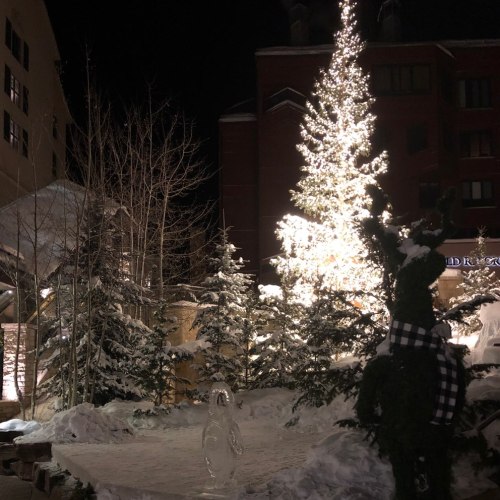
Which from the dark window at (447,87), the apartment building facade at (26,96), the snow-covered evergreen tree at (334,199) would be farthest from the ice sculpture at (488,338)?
the dark window at (447,87)

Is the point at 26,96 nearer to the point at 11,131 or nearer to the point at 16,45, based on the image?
the point at 16,45

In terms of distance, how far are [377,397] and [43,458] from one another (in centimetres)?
703

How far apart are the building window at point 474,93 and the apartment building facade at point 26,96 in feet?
73.6

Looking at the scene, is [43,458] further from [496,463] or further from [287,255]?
[287,255]

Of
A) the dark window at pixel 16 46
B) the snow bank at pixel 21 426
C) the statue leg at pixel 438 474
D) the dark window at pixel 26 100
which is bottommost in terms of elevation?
the snow bank at pixel 21 426

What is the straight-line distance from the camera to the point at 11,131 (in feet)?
103

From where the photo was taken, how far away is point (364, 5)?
144ft

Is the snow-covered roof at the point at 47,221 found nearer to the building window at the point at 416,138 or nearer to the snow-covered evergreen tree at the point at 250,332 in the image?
the snow-covered evergreen tree at the point at 250,332

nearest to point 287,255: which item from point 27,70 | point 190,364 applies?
point 190,364

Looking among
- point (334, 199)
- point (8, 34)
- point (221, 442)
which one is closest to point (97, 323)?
point (334, 199)

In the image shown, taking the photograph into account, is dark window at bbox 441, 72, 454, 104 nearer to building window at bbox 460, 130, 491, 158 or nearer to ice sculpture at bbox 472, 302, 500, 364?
building window at bbox 460, 130, 491, 158

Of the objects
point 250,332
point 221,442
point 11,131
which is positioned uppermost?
point 11,131

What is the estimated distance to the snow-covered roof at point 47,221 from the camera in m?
18.1

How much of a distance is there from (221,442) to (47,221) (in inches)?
560
